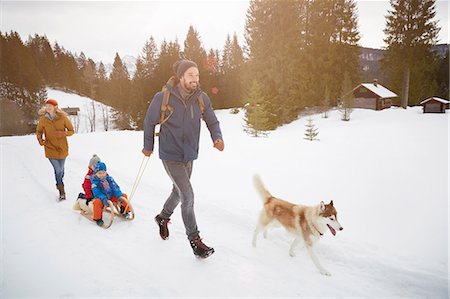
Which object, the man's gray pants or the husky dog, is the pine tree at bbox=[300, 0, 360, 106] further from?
the man's gray pants

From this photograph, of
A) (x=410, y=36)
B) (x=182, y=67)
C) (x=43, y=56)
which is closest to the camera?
(x=182, y=67)

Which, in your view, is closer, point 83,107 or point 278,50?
point 278,50

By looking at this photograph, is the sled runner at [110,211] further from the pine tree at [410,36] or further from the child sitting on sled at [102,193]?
the pine tree at [410,36]

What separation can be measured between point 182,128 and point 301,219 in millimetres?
2228

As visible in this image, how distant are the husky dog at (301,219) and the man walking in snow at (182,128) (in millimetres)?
1091

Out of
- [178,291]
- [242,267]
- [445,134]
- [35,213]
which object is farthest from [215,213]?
[445,134]

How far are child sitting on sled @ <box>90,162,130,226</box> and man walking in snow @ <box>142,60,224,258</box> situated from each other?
1825 millimetres

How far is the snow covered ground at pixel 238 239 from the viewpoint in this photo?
3303mm

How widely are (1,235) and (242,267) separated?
4067 mm

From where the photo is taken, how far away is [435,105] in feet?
68.7

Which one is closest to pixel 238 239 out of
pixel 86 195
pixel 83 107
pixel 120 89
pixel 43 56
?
pixel 86 195

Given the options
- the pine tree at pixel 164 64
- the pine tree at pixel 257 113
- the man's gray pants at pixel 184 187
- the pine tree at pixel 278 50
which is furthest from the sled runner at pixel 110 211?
the pine tree at pixel 164 64

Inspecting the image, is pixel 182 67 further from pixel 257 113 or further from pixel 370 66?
pixel 370 66

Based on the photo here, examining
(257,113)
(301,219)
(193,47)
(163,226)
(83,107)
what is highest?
(193,47)
